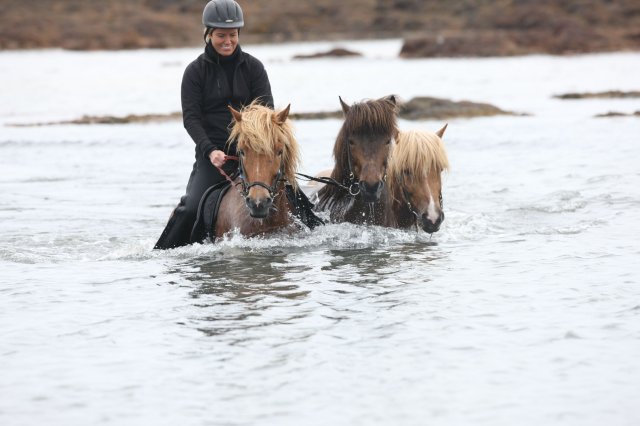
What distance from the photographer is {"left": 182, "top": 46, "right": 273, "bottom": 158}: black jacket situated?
9.29 meters

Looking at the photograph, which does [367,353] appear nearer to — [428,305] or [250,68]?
[428,305]

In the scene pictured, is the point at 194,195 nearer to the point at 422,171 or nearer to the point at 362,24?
the point at 422,171

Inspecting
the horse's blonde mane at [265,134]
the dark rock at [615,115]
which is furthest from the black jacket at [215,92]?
the dark rock at [615,115]

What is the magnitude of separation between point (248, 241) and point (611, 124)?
17.1 metres

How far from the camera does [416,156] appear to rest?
30.1 ft

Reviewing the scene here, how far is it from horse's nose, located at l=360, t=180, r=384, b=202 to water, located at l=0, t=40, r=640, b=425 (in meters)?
0.70

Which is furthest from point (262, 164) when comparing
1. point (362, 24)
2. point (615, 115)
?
point (362, 24)

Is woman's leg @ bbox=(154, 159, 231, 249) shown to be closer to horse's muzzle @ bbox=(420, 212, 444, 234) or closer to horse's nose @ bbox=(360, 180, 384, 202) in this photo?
horse's nose @ bbox=(360, 180, 384, 202)

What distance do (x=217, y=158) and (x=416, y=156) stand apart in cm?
187

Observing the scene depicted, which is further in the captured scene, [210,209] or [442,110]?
[442,110]

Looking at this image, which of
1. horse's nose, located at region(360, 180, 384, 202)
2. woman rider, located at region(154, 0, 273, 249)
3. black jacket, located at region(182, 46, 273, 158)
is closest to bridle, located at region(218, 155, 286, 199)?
woman rider, located at region(154, 0, 273, 249)

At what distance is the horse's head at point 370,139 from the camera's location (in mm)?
8867

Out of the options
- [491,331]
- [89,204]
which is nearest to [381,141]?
[491,331]

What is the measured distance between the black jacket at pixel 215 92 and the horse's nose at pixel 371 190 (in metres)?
1.29
